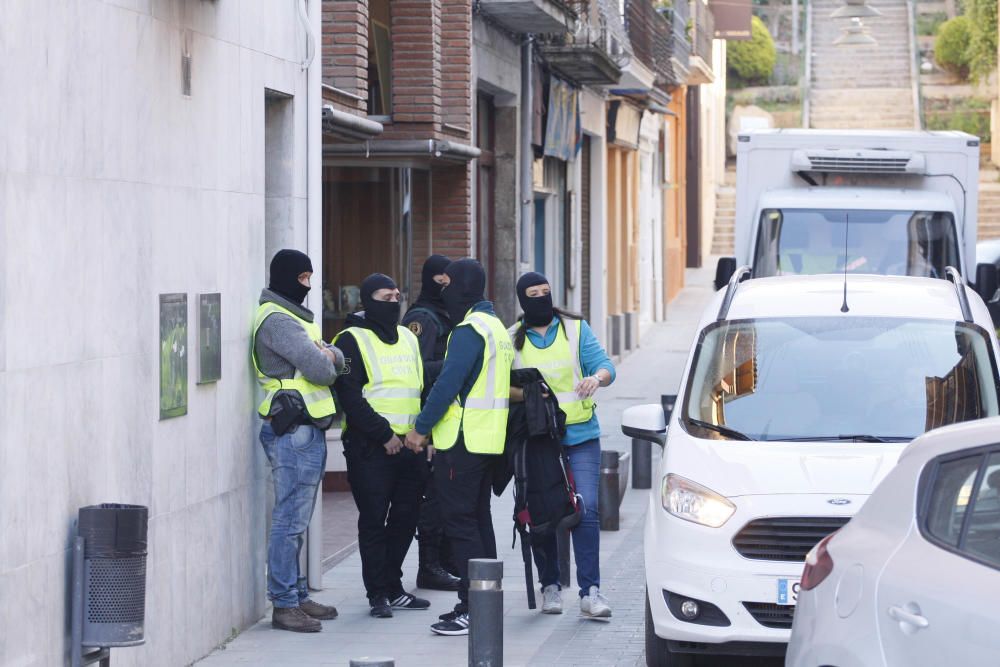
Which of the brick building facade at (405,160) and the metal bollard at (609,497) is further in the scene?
the brick building facade at (405,160)

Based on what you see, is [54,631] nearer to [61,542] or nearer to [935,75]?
[61,542]

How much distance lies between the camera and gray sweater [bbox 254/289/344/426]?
8680 millimetres

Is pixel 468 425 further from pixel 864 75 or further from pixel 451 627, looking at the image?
pixel 864 75

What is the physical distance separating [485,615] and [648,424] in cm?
158

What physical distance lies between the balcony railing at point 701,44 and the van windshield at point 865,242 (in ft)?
70.5

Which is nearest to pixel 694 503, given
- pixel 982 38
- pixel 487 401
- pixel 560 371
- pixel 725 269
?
pixel 487 401

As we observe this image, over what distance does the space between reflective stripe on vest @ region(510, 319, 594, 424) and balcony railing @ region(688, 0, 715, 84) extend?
27711 millimetres

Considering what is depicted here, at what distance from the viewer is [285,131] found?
9781mm

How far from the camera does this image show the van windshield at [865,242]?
14.8 metres

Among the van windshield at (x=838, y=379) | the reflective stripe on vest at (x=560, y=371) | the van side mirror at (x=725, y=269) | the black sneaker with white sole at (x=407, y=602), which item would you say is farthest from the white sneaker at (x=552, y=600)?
the van side mirror at (x=725, y=269)

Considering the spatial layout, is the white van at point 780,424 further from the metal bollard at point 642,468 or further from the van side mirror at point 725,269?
the van side mirror at point 725,269

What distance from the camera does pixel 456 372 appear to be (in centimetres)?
862

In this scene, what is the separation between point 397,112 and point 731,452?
846cm

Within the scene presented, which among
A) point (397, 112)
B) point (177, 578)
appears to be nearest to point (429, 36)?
point (397, 112)
